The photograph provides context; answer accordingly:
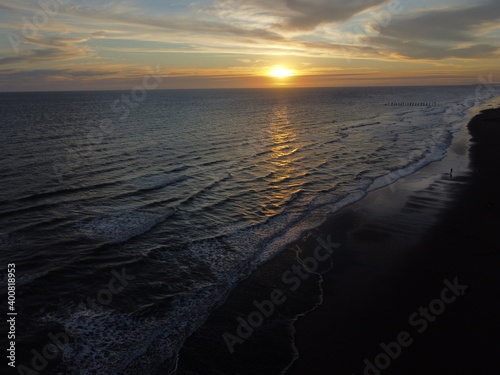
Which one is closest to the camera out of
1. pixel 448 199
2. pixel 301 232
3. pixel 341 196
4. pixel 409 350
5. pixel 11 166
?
pixel 409 350

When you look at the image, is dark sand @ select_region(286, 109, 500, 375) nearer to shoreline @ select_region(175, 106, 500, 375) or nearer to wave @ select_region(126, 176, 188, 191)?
shoreline @ select_region(175, 106, 500, 375)

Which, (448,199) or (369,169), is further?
(369,169)

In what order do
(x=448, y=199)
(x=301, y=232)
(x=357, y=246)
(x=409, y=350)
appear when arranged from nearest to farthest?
1. (x=409, y=350)
2. (x=357, y=246)
3. (x=301, y=232)
4. (x=448, y=199)

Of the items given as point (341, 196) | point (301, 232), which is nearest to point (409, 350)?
point (301, 232)

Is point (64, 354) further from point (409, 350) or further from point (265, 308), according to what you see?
point (409, 350)

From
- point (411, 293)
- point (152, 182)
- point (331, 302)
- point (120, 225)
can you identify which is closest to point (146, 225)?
point (120, 225)

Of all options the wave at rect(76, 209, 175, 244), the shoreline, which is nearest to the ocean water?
the wave at rect(76, 209, 175, 244)

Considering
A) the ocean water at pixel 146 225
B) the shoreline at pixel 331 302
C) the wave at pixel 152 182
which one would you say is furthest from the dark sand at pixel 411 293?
the wave at pixel 152 182

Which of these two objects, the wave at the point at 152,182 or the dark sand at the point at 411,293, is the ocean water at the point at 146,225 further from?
the dark sand at the point at 411,293
